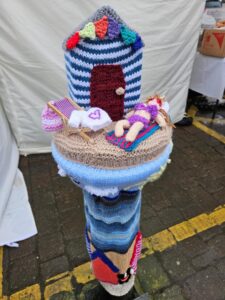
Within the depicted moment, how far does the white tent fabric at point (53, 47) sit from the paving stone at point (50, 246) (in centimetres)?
136

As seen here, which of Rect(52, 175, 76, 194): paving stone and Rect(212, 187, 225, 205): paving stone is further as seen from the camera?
Rect(52, 175, 76, 194): paving stone

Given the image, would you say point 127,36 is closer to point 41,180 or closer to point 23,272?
point 23,272

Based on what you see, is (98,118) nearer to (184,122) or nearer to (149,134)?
(149,134)

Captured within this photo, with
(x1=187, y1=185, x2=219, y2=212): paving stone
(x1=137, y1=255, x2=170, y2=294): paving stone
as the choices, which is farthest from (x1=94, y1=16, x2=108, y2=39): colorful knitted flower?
(x1=187, y1=185, x2=219, y2=212): paving stone

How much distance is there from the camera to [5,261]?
7.12 feet

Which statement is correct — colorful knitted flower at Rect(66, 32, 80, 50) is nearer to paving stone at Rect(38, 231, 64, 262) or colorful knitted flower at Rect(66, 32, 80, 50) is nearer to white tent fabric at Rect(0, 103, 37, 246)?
paving stone at Rect(38, 231, 64, 262)

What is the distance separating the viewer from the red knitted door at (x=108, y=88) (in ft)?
3.52

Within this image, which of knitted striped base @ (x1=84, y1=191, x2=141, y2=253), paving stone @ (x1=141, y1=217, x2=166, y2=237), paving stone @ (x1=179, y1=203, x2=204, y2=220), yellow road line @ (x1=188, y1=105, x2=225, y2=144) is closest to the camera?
knitted striped base @ (x1=84, y1=191, x2=141, y2=253)

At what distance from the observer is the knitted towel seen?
0.99m

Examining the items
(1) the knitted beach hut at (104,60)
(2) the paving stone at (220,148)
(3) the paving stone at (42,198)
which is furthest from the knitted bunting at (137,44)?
(2) the paving stone at (220,148)

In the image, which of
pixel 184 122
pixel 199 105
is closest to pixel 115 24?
pixel 184 122

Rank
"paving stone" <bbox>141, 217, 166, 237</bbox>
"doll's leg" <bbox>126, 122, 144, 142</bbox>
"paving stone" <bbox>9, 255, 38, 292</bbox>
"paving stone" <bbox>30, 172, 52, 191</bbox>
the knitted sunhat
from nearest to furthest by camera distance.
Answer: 1. "doll's leg" <bbox>126, 122, 144, 142</bbox>
2. the knitted sunhat
3. "paving stone" <bbox>9, 255, 38, 292</bbox>
4. "paving stone" <bbox>141, 217, 166, 237</bbox>
5. "paving stone" <bbox>30, 172, 52, 191</bbox>

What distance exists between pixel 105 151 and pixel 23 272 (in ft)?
5.22

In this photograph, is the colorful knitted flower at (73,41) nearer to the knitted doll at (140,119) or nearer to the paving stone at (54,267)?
the knitted doll at (140,119)
